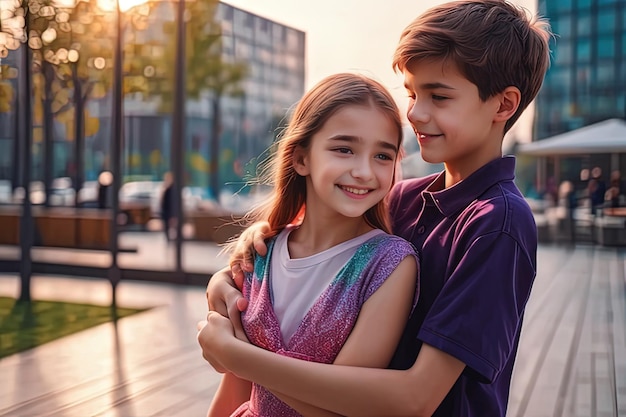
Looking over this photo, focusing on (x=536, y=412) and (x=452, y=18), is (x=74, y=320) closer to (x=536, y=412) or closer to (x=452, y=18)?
(x=536, y=412)

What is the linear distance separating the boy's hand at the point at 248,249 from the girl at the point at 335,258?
22 mm

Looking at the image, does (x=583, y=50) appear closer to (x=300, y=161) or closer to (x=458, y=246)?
(x=300, y=161)

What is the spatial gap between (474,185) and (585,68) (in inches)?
472

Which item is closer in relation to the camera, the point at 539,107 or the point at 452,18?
the point at 452,18

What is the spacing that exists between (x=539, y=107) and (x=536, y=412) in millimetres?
9850

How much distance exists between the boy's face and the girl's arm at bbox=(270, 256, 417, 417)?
0.21 m

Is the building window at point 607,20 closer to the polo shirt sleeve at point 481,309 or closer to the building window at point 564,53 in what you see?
the building window at point 564,53

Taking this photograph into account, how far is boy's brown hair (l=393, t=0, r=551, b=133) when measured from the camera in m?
1.28

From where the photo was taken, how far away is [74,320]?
19.9 ft

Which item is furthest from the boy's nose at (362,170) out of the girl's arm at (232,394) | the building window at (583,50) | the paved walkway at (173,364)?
the building window at (583,50)

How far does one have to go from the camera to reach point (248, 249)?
147 centimetres

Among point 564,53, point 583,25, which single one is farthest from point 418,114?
point 564,53

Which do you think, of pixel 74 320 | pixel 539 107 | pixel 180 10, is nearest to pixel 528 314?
pixel 74 320

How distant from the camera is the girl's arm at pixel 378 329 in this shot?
123 centimetres
